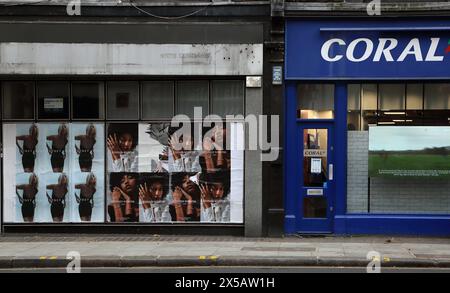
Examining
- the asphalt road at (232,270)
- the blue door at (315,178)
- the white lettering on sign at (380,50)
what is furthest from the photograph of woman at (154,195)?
the white lettering on sign at (380,50)

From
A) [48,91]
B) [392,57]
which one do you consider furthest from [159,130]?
[392,57]

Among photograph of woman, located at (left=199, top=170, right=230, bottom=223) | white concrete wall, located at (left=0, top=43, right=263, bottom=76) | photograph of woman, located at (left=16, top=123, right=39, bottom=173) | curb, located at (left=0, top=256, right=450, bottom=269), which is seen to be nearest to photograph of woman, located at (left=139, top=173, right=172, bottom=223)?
photograph of woman, located at (left=199, top=170, right=230, bottom=223)

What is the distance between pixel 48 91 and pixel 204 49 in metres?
3.62

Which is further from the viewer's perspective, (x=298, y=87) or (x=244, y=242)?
(x=298, y=87)

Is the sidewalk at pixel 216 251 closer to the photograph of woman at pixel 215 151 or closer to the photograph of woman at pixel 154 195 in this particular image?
the photograph of woman at pixel 154 195

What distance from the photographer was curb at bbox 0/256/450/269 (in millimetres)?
9984

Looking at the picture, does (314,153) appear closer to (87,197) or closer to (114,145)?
(114,145)

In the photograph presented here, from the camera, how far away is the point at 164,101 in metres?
13.0

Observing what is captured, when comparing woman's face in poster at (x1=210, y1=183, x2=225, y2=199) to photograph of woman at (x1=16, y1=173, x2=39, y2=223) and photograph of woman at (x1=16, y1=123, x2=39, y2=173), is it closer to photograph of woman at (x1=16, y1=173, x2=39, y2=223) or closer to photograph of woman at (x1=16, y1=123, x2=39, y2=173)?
photograph of woman at (x1=16, y1=173, x2=39, y2=223)

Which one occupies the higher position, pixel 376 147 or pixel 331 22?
pixel 331 22

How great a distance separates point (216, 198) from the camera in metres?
13.0

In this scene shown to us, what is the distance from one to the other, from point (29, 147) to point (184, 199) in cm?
367

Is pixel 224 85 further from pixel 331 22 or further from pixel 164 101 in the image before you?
pixel 331 22
